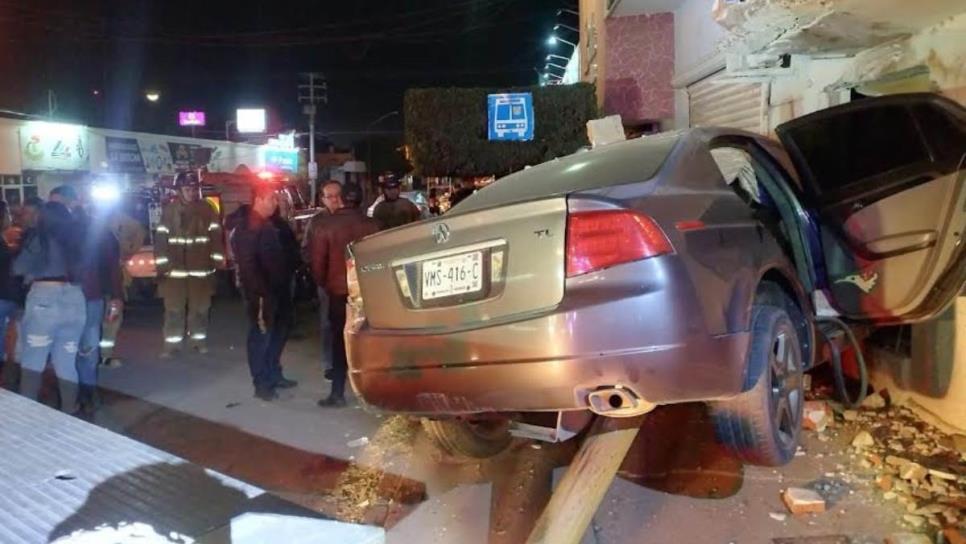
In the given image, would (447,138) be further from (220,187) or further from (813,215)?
(813,215)

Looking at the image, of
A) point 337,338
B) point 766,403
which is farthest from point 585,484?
point 337,338

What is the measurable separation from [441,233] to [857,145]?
2.92 metres

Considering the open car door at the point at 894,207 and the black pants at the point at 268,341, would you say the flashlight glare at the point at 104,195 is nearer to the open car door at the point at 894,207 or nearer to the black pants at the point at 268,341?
the black pants at the point at 268,341

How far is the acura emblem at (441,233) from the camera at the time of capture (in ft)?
10.9

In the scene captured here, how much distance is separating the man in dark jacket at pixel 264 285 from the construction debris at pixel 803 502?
4.04 metres

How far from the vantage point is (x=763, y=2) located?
16.9 ft

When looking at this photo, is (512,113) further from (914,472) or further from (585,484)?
(585,484)

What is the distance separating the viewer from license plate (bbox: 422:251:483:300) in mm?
3211

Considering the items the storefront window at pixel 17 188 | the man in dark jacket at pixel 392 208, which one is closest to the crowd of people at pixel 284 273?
the man in dark jacket at pixel 392 208

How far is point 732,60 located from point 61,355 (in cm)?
577

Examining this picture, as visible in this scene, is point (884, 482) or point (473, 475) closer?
point (884, 482)

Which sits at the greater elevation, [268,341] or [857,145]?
[857,145]

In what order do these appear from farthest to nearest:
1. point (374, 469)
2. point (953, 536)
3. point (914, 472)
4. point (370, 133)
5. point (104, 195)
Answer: point (370, 133) → point (104, 195) → point (374, 469) → point (914, 472) → point (953, 536)

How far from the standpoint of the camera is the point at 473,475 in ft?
15.1
